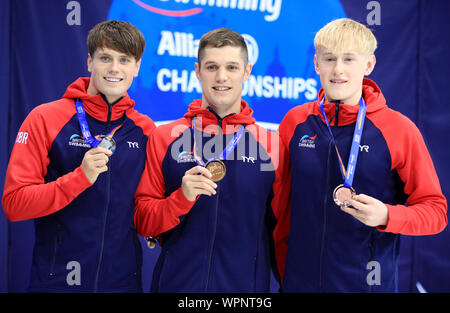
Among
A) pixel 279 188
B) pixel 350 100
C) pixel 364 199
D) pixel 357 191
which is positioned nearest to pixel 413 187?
pixel 357 191

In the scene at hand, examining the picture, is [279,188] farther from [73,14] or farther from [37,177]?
[73,14]

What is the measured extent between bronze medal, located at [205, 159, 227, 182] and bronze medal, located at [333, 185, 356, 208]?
53cm

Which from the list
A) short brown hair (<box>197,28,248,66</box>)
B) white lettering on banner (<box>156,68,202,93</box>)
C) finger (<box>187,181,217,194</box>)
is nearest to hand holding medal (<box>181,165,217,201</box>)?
finger (<box>187,181,217,194</box>)

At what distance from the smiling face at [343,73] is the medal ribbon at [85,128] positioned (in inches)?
43.3

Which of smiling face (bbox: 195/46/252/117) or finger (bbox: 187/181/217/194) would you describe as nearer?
finger (bbox: 187/181/217/194)

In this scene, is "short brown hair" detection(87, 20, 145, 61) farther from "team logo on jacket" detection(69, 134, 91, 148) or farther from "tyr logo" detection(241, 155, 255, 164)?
"tyr logo" detection(241, 155, 255, 164)

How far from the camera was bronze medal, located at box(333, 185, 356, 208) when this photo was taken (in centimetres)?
193

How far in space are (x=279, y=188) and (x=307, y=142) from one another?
28cm

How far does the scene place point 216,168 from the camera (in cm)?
202

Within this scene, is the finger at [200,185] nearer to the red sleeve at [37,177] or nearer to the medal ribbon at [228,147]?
the medal ribbon at [228,147]

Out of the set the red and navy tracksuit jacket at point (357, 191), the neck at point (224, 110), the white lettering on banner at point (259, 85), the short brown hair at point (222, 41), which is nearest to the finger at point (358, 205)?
the red and navy tracksuit jacket at point (357, 191)

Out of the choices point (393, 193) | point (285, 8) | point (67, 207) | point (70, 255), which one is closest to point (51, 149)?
point (67, 207)
